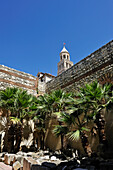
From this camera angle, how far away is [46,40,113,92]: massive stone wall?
8.80m

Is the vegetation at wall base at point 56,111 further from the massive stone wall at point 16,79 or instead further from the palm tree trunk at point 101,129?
the massive stone wall at point 16,79

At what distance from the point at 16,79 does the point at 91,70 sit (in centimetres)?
719

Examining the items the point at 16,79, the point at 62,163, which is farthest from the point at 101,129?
the point at 16,79

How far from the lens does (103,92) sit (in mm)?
5844

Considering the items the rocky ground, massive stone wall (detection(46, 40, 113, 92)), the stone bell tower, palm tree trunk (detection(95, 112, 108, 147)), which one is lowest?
the rocky ground

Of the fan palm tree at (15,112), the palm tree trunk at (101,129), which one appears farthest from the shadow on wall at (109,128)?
the fan palm tree at (15,112)

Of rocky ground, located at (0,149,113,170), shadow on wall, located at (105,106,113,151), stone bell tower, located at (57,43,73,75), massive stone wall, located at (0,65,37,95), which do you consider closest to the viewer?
rocky ground, located at (0,149,113,170)

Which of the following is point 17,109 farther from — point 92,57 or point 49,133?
point 92,57

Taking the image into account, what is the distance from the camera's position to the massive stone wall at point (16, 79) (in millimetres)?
12298

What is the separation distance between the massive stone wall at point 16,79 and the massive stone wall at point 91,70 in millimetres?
2996

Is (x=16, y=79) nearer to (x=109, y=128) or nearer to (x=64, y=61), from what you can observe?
(x=109, y=128)

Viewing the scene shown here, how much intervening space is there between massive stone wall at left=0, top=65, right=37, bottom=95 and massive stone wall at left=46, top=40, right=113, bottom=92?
9.83 feet

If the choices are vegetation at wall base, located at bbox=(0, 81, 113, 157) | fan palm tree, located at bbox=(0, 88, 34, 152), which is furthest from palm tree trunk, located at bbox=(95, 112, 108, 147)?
fan palm tree, located at bbox=(0, 88, 34, 152)

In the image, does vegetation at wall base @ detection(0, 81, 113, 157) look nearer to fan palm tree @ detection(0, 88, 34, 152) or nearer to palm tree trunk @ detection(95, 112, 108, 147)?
fan palm tree @ detection(0, 88, 34, 152)
